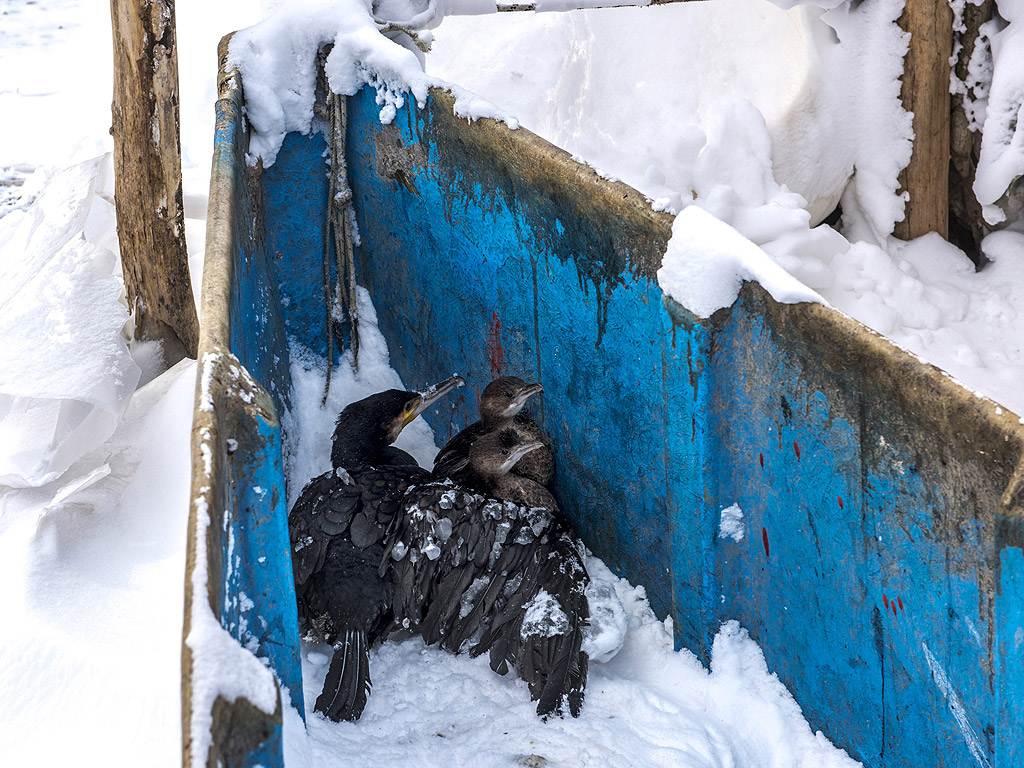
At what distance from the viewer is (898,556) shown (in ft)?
5.74

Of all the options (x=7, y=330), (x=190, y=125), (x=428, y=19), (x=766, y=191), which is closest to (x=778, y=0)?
(x=766, y=191)

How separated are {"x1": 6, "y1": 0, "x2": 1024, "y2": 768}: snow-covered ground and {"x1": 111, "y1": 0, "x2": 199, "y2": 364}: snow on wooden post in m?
0.14

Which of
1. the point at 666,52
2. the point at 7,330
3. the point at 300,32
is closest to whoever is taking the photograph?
the point at 7,330

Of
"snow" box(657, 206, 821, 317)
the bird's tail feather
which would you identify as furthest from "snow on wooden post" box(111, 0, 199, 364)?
"snow" box(657, 206, 821, 317)

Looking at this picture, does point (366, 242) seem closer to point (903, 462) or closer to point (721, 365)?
point (721, 365)

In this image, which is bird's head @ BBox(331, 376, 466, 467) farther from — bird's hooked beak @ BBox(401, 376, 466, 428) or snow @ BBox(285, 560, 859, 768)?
snow @ BBox(285, 560, 859, 768)

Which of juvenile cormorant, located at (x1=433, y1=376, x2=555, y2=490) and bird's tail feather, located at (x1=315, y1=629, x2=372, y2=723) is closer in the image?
bird's tail feather, located at (x1=315, y1=629, x2=372, y2=723)

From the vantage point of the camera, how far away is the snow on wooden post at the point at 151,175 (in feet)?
10.2

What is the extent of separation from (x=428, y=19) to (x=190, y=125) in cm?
235

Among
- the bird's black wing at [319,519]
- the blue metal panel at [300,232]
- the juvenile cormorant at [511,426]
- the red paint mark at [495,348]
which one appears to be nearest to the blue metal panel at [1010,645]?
the juvenile cormorant at [511,426]

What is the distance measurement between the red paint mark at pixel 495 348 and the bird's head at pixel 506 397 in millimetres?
217

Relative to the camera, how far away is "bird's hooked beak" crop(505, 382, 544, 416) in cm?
262

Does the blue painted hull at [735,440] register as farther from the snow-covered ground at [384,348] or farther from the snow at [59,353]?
the snow at [59,353]

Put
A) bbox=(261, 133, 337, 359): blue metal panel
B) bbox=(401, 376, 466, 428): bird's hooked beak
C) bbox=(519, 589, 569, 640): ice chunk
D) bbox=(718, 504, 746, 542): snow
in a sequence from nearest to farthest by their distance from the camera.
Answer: bbox=(718, 504, 746, 542): snow, bbox=(519, 589, 569, 640): ice chunk, bbox=(401, 376, 466, 428): bird's hooked beak, bbox=(261, 133, 337, 359): blue metal panel
